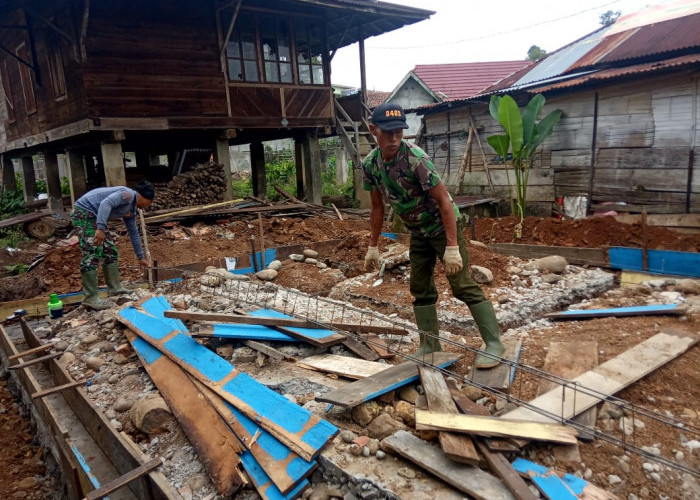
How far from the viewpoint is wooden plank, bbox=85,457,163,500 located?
2.67 metres

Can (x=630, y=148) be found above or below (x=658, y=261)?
above

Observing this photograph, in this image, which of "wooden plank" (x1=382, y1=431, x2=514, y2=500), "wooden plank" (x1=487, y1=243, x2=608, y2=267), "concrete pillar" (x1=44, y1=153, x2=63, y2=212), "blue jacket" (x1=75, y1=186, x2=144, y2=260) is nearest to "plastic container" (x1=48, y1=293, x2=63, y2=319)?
"blue jacket" (x1=75, y1=186, x2=144, y2=260)

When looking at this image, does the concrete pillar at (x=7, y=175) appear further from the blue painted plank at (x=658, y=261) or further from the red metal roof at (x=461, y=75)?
the blue painted plank at (x=658, y=261)

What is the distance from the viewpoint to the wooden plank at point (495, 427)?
2549 mm

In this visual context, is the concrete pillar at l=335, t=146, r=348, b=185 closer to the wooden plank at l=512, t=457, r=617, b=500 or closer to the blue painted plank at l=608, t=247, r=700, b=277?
the blue painted plank at l=608, t=247, r=700, b=277

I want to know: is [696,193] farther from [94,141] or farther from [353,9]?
[94,141]

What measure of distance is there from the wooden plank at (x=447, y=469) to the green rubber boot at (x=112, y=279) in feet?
16.2

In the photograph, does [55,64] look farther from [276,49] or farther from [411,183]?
[411,183]

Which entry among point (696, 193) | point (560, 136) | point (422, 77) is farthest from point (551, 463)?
point (422, 77)

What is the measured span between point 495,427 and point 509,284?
4029 mm

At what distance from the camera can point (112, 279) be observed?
6.36m

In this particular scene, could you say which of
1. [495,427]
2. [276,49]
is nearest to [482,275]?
[495,427]

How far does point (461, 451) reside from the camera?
2430mm

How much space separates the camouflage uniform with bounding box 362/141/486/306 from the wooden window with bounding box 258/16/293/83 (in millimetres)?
9880
